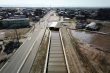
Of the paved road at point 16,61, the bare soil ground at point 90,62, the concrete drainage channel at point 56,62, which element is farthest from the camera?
the paved road at point 16,61

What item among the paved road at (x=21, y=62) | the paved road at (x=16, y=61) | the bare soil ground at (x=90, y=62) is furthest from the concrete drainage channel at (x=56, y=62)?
the paved road at (x=16, y=61)

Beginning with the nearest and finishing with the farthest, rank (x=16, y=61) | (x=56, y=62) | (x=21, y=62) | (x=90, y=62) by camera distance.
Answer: (x=56, y=62)
(x=21, y=62)
(x=16, y=61)
(x=90, y=62)

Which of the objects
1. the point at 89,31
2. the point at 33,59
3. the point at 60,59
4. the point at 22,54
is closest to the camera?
the point at 60,59

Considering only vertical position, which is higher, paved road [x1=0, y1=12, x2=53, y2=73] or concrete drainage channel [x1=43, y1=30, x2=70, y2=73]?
concrete drainage channel [x1=43, y1=30, x2=70, y2=73]

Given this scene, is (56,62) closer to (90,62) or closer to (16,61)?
(90,62)

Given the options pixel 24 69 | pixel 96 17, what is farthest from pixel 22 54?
pixel 96 17

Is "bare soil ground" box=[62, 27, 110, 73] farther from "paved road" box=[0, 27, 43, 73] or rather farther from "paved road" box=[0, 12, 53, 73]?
"paved road" box=[0, 27, 43, 73]

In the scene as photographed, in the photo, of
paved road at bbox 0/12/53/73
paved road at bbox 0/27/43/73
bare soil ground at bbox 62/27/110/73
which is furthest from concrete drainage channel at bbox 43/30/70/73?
paved road at bbox 0/27/43/73

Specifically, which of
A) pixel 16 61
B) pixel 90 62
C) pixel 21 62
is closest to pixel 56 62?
pixel 21 62

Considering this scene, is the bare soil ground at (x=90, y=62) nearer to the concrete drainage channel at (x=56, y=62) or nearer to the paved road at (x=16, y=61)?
the concrete drainage channel at (x=56, y=62)

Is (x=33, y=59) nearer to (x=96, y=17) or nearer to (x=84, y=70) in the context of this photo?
(x=84, y=70)

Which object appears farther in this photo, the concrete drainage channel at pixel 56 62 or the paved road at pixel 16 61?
the paved road at pixel 16 61
